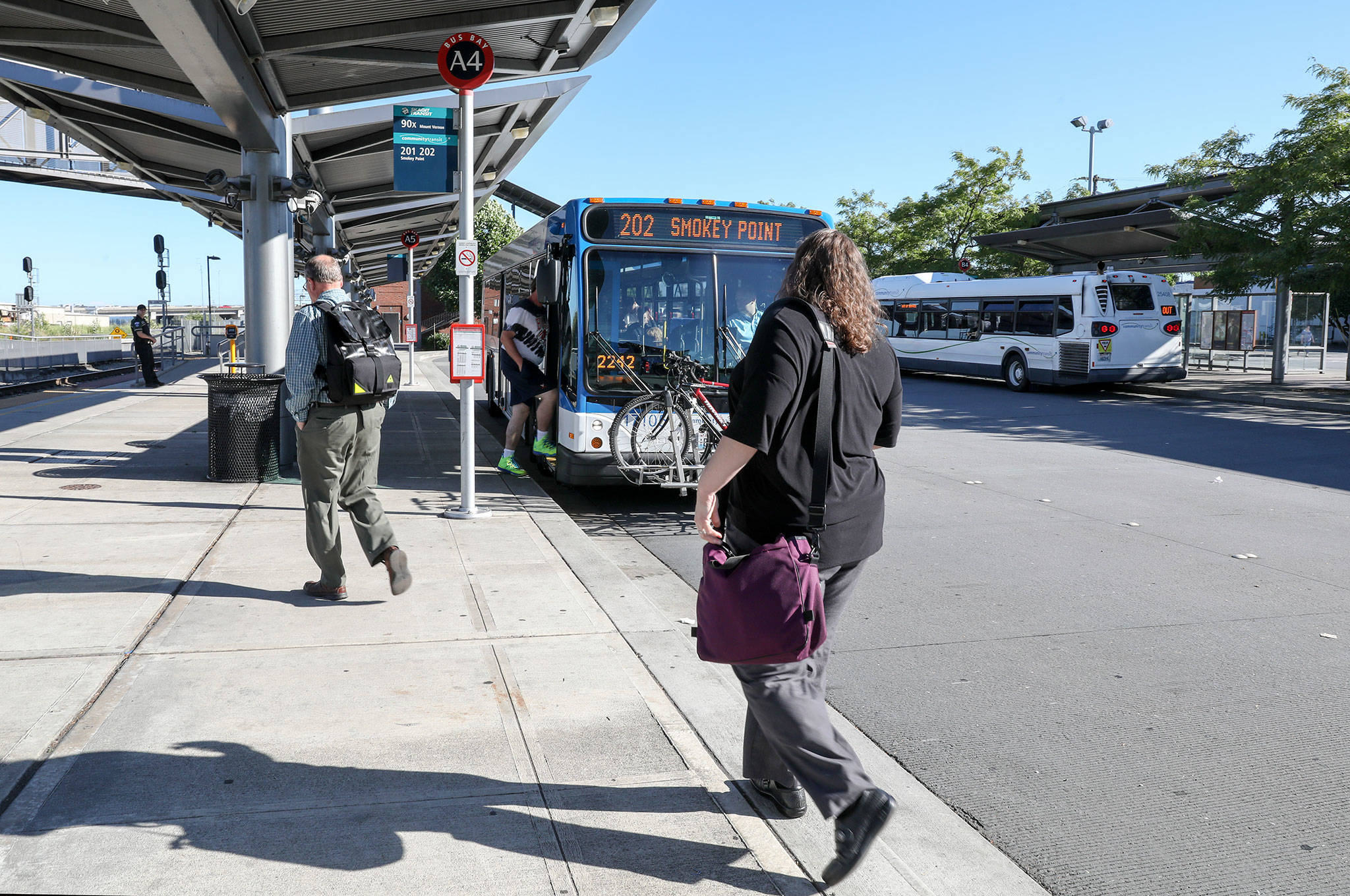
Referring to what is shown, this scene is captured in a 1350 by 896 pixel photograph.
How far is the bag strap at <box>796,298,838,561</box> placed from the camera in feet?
9.57

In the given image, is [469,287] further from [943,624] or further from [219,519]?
[943,624]

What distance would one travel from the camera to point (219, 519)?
784 centimetres

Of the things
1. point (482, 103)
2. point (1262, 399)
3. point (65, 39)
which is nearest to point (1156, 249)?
point (1262, 399)

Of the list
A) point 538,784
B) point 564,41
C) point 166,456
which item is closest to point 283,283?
point 166,456

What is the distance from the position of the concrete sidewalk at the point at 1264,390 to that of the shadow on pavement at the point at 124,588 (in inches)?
743

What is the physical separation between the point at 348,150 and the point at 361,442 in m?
10.3

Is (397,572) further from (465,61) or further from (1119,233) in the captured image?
(1119,233)

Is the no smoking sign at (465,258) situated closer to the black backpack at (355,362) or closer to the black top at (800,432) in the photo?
the black backpack at (355,362)

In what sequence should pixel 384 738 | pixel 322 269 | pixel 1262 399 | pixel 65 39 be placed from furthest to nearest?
pixel 1262 399, pixel 65 39, pixel 322 269, pixel 384 738

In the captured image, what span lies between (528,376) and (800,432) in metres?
8.06

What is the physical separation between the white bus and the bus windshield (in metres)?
14.2

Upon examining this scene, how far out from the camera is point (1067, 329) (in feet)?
78.1

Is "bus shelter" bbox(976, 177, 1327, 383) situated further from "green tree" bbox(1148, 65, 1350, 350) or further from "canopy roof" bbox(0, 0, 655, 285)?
"canopy roof" bbox(0, 0, 655, 285)

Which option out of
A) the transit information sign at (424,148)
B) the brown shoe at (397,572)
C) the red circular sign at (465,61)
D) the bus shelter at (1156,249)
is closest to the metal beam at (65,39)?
the transit information sign at (424,148)
